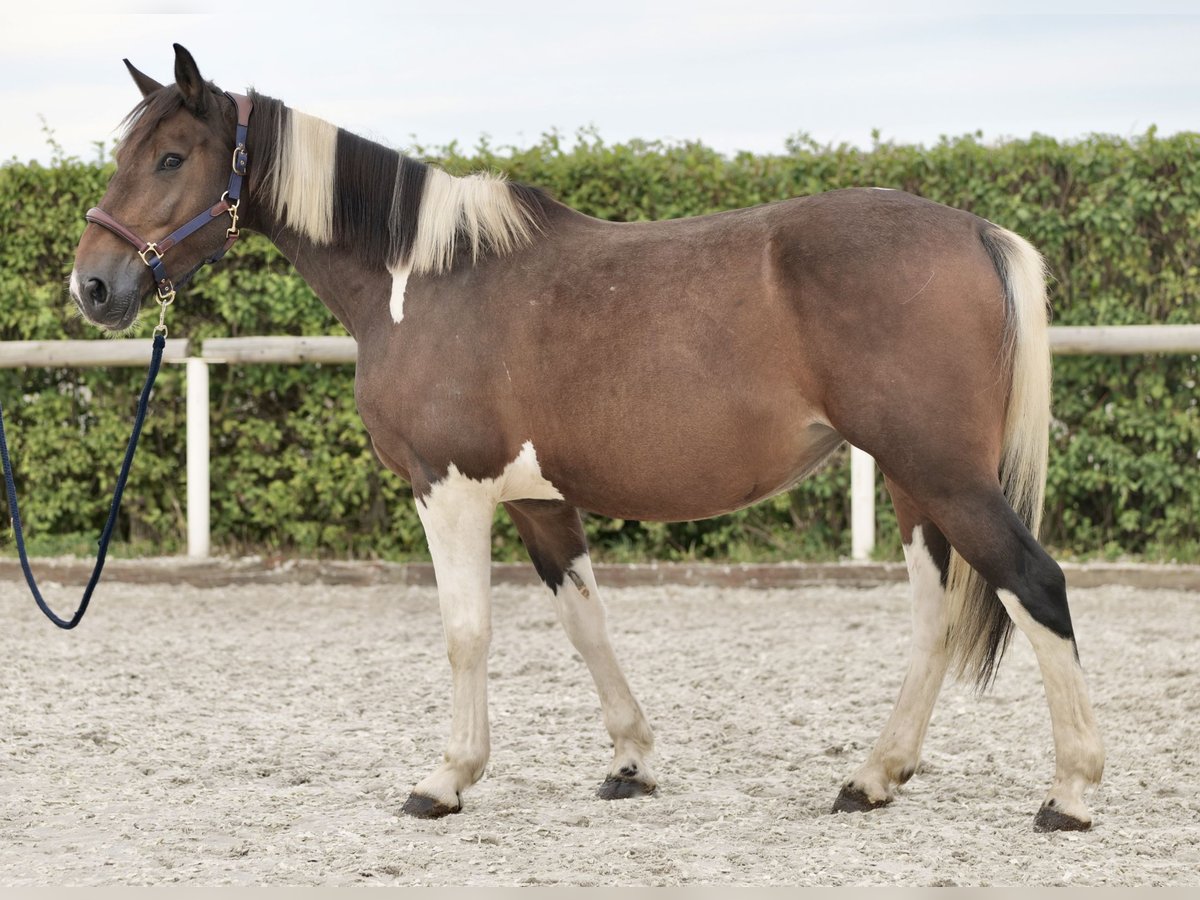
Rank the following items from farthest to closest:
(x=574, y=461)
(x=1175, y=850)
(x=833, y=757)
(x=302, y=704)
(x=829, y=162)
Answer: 1. (x=829, y=162)
2. (x=302, y=704)
3. (x=833, y=757)
4. (x=574, y=461)
5. (x=1175, y=850)

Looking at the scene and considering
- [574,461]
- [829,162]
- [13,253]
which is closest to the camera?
[574,461]

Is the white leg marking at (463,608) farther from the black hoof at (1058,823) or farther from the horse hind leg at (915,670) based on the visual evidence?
the black hoof at (1058,823)

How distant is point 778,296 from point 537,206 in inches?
37.0

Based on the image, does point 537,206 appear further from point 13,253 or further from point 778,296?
point 13,253

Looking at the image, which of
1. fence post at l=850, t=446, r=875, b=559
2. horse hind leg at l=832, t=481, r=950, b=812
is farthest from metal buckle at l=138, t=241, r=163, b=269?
fence post at l=850, t=446, r=875, b=559

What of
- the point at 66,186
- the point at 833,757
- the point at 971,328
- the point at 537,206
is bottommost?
the point at 833,757

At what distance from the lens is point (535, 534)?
409 centimetres

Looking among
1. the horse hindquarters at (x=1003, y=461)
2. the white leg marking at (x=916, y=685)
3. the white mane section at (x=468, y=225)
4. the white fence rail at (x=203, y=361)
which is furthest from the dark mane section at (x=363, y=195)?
the white fence rail at (x=203, y=361)

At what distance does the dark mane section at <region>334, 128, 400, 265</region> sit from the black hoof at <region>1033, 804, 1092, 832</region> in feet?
8.41

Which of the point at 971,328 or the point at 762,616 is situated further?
the point at 762,616

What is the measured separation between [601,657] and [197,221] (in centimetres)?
187

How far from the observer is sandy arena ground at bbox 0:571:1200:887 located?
10.7 feet

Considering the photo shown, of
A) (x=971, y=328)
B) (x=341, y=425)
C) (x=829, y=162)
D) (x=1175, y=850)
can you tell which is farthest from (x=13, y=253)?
(x=1175, y=850)

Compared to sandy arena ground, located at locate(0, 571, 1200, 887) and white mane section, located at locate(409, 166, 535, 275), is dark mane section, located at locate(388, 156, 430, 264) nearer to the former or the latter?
white mane section, located at locate(409, 166, 535, 275)
